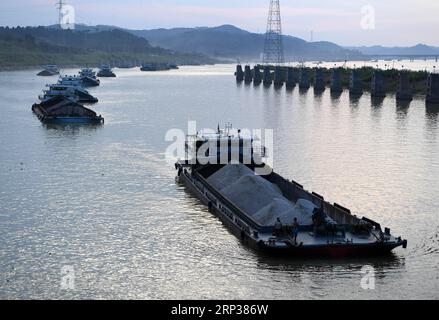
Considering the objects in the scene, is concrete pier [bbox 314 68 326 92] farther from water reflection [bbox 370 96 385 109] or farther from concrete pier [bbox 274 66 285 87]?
concrete pier [bbox 274 66 285 87]

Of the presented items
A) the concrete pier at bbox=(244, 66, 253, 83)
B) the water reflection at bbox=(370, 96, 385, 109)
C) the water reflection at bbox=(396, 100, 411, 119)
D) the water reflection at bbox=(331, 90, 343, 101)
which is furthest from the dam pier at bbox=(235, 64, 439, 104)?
the concrete pier at bbox=(244, 66, 253, 83)

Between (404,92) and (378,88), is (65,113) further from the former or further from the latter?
(378,88)

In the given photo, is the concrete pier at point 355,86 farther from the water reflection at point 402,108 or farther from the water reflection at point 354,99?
the water reflection at point 402,108

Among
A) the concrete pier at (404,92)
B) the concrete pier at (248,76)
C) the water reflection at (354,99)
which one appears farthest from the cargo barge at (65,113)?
the concrete pier at (248,76)

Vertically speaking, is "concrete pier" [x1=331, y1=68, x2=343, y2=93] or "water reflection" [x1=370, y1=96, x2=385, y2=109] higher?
"concrete pier" [x1=331, y1=68, x2=343, y2=93]
